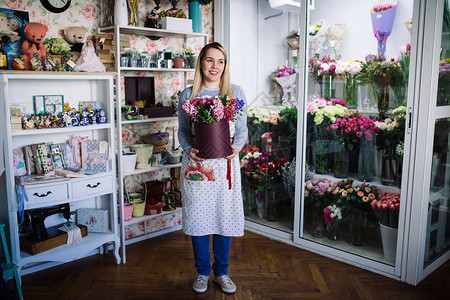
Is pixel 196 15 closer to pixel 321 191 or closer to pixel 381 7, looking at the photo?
pixel 381 7

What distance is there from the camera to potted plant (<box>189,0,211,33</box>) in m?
3.81

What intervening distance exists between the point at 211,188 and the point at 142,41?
5.29 feet

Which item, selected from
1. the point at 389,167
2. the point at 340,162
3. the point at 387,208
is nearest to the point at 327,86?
the point at 340,162

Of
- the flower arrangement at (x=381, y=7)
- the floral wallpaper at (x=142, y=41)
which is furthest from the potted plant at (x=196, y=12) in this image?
the flower arrangement at (x=381, y=7)

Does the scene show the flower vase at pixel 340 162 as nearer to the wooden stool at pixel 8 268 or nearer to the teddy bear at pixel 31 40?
the teddy bear at pixel 31 40

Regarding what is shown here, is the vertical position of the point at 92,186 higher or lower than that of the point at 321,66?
lower

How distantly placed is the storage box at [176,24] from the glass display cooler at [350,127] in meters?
0.49

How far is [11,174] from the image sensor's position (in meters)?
2.65

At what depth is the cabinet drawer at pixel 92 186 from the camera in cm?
294

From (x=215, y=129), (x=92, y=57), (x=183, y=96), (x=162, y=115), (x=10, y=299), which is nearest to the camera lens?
(x=10, y=299)

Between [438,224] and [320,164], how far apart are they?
97 cm

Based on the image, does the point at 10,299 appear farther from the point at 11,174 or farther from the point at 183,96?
the point at 183,96

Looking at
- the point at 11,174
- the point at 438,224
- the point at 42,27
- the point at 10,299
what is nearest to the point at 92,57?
the point at 42,27

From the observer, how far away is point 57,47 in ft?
9.89
